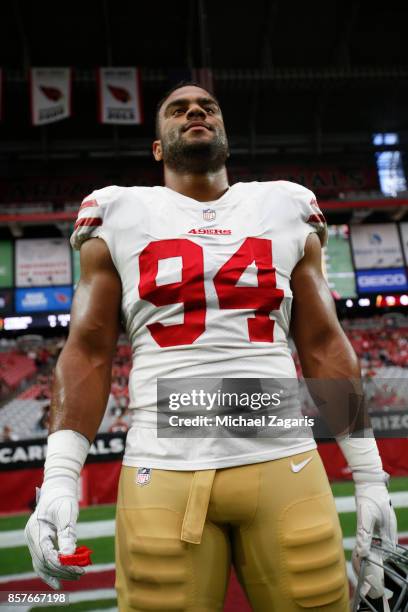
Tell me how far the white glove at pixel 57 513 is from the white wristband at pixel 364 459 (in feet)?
2.52

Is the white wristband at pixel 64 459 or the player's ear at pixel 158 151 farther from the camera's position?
the player's ear at pixel 158 151

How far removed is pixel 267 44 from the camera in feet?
47.9

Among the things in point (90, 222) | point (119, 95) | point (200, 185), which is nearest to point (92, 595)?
point (90, 222)

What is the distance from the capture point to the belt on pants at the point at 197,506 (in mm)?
1114

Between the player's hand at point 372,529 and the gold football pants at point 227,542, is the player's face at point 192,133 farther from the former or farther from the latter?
the player's hand at point 372,529

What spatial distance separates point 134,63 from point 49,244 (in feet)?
21.5

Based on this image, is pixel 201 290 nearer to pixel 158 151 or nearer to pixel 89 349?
pixel 89 349

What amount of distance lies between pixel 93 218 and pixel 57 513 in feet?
2.80

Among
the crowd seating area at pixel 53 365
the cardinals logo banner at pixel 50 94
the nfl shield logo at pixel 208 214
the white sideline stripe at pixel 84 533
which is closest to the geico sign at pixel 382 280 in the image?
the crowd seating area at pixel 53 365

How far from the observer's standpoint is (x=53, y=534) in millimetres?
1155

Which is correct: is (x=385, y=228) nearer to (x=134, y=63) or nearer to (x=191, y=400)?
(x=134, y=63)

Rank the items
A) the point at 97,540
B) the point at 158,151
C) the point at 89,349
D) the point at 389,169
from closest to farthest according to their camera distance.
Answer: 1. the point at 89,349
2. the point at 158,151
3. the point at 97,540
4. the point at 389,169

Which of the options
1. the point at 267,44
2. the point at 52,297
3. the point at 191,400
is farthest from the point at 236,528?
the point at 267,44

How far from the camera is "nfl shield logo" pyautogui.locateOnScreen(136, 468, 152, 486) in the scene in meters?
1.20
